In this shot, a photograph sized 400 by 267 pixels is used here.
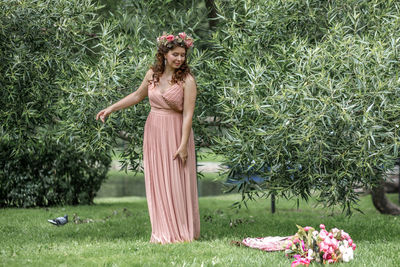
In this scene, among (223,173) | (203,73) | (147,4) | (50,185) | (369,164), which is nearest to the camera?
(369,164)

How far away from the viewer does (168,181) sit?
6234mm

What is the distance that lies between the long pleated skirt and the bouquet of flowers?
1.62m

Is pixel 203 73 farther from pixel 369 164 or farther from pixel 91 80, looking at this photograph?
pixel 369 164

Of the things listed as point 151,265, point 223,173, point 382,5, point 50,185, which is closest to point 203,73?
point 223,173

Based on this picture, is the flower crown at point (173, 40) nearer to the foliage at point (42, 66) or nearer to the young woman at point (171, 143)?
the young woman at point (171, 143)

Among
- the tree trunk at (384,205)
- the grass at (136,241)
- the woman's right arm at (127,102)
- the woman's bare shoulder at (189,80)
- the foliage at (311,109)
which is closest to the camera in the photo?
the grass at (136,241)

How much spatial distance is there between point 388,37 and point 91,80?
382cm

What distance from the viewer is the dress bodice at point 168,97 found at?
6164 millimetres

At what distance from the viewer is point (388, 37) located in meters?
6.90

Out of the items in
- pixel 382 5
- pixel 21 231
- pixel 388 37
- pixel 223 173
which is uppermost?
pixel 382 5

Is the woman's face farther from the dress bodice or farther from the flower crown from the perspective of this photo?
the dress bodice

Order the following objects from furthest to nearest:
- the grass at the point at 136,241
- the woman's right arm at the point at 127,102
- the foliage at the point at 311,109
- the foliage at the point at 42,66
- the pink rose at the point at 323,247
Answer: the foliage at the point at 42,66 < the woman's right arm at the point at 127,102 < the foliage at the point at 311,109 < the grass at the point at 136,241 < the pink rose at the point at 323,247

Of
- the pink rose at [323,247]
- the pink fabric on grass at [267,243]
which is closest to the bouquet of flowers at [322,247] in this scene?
the pink rose at [323,247]

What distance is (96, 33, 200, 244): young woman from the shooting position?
6.19 meters
